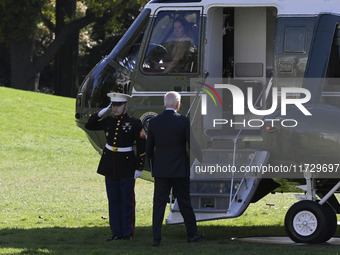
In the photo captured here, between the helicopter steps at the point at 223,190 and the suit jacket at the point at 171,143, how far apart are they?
0.52m

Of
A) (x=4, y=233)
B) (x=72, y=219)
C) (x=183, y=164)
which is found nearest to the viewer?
(x=183, y=164)

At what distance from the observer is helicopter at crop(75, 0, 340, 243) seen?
9.30 m

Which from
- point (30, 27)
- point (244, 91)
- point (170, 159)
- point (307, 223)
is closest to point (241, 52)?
point (244, 91)

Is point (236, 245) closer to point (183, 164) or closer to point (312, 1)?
point (183, 164)

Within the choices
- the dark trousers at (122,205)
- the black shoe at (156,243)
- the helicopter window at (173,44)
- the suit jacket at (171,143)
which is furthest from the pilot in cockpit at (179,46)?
the black shoe at (156,243)

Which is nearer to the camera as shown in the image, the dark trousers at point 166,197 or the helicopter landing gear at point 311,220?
the dark trousers at point 166,197

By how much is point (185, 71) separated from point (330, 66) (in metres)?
1.84

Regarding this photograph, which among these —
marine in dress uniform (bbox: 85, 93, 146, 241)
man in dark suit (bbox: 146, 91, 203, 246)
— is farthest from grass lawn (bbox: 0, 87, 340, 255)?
man in dark suit (bbox: 146, 91, 203, 246)

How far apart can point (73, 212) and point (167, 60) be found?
3.59 m

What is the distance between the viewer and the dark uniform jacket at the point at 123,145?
955cm

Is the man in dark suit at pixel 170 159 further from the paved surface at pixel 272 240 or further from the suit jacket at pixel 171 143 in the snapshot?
the paved surface at pixel 272 240

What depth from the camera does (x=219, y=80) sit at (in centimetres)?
1068

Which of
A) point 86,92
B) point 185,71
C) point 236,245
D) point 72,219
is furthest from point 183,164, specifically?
point 72,219

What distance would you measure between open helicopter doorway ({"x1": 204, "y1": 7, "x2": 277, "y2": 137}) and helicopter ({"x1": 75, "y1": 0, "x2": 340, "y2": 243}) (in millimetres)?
13
